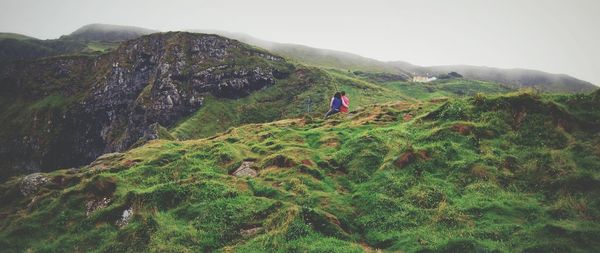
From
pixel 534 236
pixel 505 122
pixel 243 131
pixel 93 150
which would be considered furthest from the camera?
pixel 93 150

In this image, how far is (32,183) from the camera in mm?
28391

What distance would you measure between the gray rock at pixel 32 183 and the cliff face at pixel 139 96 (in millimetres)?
138204

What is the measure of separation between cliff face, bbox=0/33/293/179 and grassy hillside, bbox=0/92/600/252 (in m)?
144

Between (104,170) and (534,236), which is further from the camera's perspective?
(104,170)

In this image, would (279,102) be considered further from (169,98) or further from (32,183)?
(32,183)

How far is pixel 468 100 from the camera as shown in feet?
100

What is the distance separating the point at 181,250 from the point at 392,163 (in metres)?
12.7

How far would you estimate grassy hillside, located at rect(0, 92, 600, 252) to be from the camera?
17609mm

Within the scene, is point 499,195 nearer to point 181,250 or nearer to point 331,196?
point 331,196

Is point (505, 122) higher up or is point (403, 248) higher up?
point (505, 122)

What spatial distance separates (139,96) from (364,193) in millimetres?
171352

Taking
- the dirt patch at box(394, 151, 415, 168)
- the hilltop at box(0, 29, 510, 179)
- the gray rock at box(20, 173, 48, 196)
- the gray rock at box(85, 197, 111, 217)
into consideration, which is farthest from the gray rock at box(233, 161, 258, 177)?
the hilltop at box(0, 29, 510, 179)

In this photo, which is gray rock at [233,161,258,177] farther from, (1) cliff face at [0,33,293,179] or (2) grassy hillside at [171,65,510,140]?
(1) cliff face at [0,33,293,179]

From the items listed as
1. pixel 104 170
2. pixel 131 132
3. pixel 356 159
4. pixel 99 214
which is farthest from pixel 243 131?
pixel 131 132
